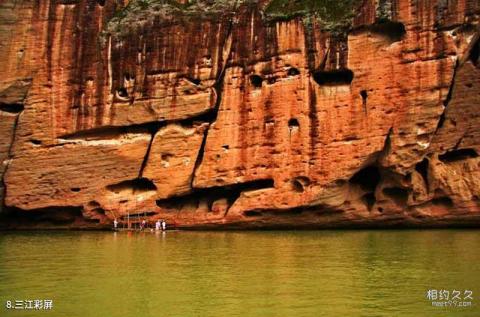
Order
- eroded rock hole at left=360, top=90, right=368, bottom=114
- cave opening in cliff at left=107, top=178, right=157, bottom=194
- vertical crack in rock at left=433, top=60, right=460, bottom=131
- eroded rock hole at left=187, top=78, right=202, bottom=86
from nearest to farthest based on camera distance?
vertical crack in rock at left=433, top=60, right=460, bottom=131
eroded rock hole at left=360, top=90, right=368, bottom=114
eroded rock hole at left=187, top=78, right=202, bottom=86
cave opening in cliff at left=107, top=178, right=157, bottom=194

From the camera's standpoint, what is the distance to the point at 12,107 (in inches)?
1114

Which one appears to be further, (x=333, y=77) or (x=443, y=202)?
(x=333, y=77)

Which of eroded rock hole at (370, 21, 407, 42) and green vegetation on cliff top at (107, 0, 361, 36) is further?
green vegetation on cliff top at (107, 0, 361, 36)

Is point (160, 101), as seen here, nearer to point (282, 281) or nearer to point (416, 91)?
point (416, 91)

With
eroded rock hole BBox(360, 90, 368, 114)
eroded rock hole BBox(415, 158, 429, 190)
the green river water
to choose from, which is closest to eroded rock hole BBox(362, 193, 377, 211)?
eroded rock hole BBox(415, 158, 429, 190)

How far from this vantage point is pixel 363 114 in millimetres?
25141

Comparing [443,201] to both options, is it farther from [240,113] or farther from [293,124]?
[240,113]

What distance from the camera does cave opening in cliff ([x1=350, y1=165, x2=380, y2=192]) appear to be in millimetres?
26172

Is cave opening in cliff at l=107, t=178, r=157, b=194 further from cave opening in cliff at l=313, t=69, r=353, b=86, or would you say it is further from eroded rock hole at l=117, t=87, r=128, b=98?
cave opening in cliff at l=313, t=69, r=353, b=86

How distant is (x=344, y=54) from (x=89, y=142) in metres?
11.1

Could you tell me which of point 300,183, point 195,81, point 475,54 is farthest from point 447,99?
point 195,81

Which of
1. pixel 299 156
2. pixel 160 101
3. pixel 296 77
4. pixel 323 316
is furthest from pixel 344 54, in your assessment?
pixel 323 316

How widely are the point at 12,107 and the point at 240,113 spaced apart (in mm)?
9931

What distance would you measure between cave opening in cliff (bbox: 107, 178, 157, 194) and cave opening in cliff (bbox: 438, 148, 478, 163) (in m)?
11.7
